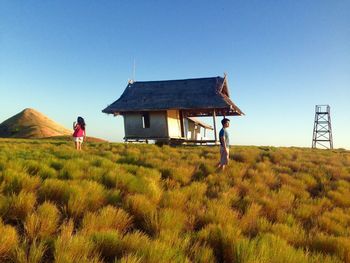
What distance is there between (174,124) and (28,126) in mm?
28304

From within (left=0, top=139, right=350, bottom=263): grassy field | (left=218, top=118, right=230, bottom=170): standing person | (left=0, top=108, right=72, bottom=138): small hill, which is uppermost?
(left=0, top=108, right=72, bottom=138): small hill

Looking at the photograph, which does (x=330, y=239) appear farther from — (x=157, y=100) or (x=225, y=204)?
(x=157, y=100)

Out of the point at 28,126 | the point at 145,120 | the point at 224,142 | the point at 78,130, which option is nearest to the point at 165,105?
the point at 145,120

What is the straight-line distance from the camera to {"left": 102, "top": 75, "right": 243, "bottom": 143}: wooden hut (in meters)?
23.2

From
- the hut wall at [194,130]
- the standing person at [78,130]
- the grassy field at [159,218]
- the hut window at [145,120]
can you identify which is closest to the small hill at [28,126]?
the hut wall at [194,130]

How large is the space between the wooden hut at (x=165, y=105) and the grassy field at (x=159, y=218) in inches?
539

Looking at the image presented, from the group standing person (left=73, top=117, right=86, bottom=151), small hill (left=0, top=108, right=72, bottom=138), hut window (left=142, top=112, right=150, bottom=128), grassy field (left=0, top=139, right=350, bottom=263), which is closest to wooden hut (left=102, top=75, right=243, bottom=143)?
hut window (left=142, top=112, right=150, bottom=128)

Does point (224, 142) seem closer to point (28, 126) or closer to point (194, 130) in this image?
point (194, 130)

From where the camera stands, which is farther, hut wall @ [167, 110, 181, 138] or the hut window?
the hut window

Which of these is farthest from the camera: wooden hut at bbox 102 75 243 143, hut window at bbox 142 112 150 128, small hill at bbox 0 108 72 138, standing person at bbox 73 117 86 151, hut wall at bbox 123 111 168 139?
small hill at bbox 0 108 72 138

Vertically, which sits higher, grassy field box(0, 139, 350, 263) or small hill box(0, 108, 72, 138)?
small hill box(0, 108, 72, 138)

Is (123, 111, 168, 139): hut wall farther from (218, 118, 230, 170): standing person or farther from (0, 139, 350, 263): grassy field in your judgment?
(0, 139, 350, 263): grassy field

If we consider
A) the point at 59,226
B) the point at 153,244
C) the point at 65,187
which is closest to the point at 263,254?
the point at 153,244

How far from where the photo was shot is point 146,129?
24328 millimetres
